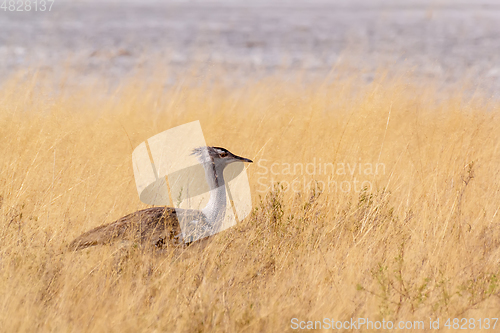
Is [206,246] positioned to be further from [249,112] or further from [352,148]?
[249,112]

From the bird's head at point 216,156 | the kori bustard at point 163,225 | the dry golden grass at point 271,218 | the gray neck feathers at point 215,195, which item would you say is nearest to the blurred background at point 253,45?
the dry golden grass at point 271,218

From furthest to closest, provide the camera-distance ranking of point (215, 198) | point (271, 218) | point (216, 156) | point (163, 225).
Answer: point (216, 156) → point (215, 198) → point (271, 218) → point (163, 225)

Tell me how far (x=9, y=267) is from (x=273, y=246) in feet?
5.43

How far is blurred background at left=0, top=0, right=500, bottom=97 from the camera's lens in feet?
28.0

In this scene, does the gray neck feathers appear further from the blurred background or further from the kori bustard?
the blurred background

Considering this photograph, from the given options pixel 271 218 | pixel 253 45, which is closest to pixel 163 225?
pixel 271 218

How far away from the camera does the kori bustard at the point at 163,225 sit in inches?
134

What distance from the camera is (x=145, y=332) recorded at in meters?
2.44

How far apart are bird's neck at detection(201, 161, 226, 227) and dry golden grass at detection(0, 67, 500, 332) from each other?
0.73 ft

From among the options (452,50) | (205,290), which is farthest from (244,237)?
(452,50)

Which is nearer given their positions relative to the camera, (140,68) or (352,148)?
(352,148)

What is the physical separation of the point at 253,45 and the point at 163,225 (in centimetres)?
1126

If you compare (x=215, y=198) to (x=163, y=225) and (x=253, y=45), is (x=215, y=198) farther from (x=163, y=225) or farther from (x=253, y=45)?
(x=253, y=45)

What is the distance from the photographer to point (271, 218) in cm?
369
